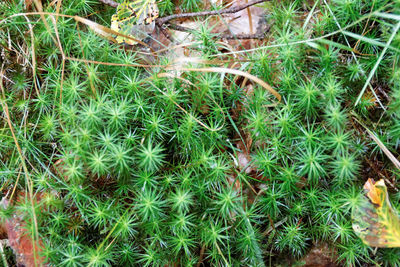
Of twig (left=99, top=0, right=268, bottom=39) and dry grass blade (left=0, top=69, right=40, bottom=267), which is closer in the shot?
dry grass blade (left=0, top=69, right=40, bottom=267)

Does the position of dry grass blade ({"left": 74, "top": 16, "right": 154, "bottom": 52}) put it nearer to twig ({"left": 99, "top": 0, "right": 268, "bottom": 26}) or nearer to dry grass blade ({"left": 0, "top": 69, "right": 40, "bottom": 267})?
twig ({"left": 99, "top": 0, "right": 268, "bottom": 26})

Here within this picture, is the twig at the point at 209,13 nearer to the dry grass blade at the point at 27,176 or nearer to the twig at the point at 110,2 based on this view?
the twig at the point at 110,2

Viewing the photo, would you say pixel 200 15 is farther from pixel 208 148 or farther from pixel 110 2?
pixel 208 148

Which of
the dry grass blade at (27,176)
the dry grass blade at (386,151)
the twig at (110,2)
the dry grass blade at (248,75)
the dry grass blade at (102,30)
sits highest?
the twig at (110,2)

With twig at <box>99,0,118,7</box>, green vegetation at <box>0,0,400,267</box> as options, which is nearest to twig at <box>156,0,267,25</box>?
green vegetation at <box>0,0,400,267</box>

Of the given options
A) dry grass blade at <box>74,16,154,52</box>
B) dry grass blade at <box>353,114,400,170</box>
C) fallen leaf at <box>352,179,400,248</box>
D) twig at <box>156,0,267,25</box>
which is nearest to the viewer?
fallen leaf at <box>352,179,400,248</box>

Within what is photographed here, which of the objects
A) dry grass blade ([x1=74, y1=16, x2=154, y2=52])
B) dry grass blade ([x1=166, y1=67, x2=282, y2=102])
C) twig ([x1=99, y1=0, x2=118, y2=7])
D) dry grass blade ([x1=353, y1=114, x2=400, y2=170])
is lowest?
dry grass blade ([x1=353, y1=114, x2=400, y2=170])

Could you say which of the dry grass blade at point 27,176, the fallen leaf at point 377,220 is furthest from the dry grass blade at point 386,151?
the dry grass blade at point 27,176

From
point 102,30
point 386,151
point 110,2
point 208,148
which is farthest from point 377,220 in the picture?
point 110,2
